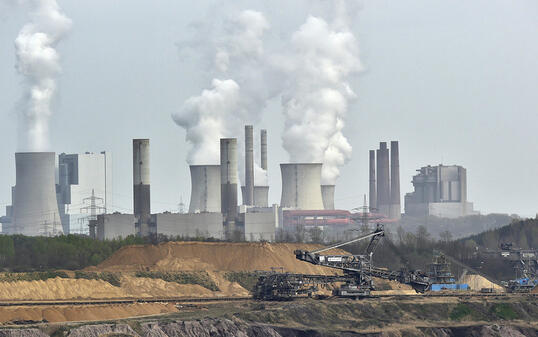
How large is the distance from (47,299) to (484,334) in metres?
36.6

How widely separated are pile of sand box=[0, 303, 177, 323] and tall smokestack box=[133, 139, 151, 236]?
86.0 meters

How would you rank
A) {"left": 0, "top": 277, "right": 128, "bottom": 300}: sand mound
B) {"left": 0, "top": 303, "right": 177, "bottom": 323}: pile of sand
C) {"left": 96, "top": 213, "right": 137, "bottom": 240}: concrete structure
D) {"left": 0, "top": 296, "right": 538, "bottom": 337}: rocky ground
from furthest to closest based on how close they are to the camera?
{"left": 96, "top": 213, "right": 137, "bottom": 240}: concrete structure
{"left": 0, "top": 277, "right": 128, "bottom": 300}: sand mound
{"left": 0, "top": 303, "right": 177, "bottom": 323}: pile of sand
{"left": 0, "top": 296, "right": 538, "bottom": 337}: rocky ground

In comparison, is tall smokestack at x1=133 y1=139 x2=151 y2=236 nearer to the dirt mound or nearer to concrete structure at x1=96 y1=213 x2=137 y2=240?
concrete structure at x1=96 y1=213 x2=137 y2=240

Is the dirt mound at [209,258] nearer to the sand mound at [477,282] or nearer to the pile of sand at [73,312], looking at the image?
the sand mound at [477,282]

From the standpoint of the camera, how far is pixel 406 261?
14462 cm

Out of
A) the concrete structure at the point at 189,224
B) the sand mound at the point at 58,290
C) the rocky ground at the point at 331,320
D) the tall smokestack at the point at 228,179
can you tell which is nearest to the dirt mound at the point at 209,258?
the sand mound at the point at 58,290

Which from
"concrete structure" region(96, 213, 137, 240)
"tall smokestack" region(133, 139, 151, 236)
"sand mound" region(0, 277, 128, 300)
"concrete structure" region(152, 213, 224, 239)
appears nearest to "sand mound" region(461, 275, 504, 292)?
"sand mound" region(0, 277, 128, 300)

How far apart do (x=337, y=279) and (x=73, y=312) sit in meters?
27.1

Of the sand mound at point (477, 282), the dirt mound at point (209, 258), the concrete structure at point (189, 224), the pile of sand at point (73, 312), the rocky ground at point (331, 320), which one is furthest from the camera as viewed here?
the concrete structure at point (189, 224)

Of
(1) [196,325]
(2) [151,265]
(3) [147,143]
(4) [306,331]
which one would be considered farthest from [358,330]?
(3) [147,143]

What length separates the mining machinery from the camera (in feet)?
328

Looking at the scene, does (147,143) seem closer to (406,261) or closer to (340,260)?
(406,261)

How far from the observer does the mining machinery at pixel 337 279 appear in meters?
100

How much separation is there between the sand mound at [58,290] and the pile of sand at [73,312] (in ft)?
45.3
